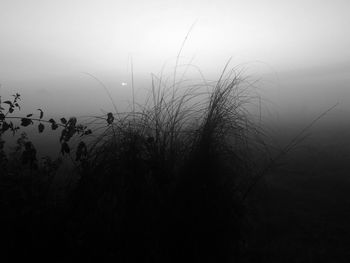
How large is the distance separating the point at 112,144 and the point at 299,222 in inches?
246

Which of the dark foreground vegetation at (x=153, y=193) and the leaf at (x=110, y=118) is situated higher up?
the leaf at (x=110, y=118)

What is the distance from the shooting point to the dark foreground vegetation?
1.75m

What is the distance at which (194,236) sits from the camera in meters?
1.75

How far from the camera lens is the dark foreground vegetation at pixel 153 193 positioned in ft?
5.73

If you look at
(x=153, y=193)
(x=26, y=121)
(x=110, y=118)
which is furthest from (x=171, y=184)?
(x=26, y=121)

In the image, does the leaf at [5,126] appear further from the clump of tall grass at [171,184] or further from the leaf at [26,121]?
the clump of tall grass at [171,184]

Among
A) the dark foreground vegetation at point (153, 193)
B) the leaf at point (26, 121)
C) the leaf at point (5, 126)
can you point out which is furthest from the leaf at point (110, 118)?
the leaf at point (5, 126)

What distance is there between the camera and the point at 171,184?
183 centimetres

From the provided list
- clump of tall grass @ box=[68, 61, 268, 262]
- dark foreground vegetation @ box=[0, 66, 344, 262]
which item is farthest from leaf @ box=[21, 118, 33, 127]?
clump of tall grass @ box=[68, 61, 268, 262]

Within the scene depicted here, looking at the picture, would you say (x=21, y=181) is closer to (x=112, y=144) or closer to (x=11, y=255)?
(x=11, y=255)

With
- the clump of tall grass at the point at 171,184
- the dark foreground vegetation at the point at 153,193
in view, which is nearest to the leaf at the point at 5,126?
the dark foreground vegetation at the point at 153,193

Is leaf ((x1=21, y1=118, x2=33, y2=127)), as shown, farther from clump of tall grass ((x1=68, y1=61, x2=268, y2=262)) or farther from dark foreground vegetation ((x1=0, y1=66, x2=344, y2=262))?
clump of tall grass ((x1=68, y1=61, x2=268, y2=262))

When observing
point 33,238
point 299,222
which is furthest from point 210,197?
point 299,222

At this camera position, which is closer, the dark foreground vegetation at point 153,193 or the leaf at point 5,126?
the dark foreground vegetation at point 153,193
